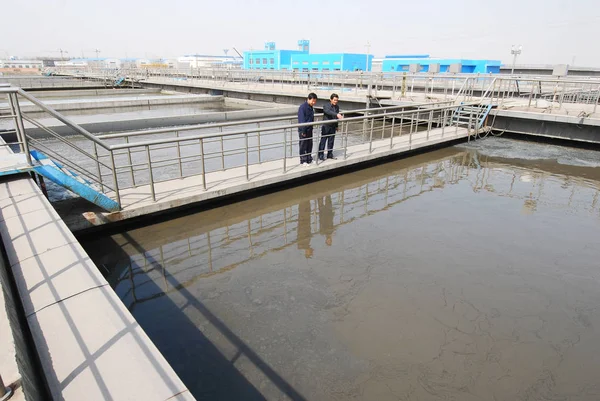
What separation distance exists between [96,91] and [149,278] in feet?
114

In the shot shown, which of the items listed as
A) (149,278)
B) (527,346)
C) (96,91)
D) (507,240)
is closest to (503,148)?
(507,240)

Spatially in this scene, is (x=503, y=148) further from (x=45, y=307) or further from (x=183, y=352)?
(x=45, y=307)

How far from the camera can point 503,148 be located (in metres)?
13.2

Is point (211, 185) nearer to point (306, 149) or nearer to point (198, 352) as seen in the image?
point (306, 149)

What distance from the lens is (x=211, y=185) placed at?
24.8 feet

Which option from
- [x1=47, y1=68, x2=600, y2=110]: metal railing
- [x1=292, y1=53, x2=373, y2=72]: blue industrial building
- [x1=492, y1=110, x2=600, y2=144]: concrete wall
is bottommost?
[x1=492, y1=110, x2=600, y2=144]: concrete wall

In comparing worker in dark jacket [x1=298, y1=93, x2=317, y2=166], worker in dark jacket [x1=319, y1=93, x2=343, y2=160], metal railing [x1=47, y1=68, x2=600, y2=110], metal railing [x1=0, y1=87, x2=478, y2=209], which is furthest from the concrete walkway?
metal railing [x1=47, y1=68, x2=600, y2=110]

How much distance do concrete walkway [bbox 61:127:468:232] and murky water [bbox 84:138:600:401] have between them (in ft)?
1.12

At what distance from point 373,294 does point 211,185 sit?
403cm

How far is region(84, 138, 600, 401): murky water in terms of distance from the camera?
3.64 metres

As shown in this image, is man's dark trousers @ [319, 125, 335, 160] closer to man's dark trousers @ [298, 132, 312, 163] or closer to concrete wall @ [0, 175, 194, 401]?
man's dark trousers @ [298, 132, 312, 163]

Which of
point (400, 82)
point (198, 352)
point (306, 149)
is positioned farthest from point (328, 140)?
point (400, 82)

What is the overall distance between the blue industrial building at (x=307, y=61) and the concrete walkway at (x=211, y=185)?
4852cm

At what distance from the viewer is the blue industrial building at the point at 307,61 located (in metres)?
65.8
